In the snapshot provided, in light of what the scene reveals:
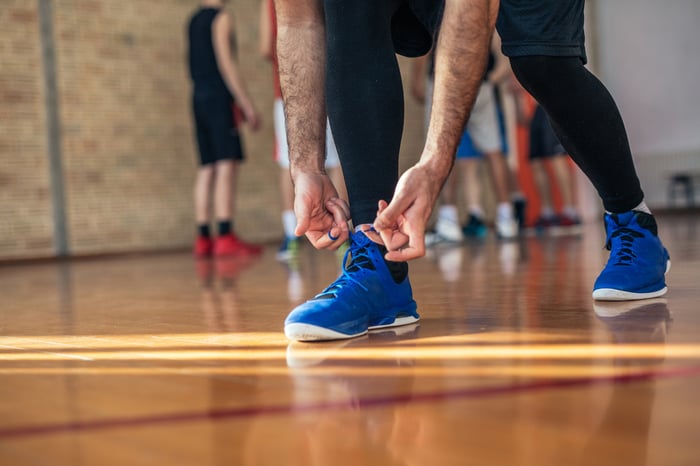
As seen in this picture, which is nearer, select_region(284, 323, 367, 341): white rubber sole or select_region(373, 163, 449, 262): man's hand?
select_region(373, 163, 449, 262): man's hand

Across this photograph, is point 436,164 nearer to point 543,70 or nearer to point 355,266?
point 355,266

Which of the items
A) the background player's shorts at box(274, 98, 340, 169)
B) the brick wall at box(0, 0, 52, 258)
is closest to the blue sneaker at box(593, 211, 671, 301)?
the background player's shorts at box(274, 98, 340, 169)

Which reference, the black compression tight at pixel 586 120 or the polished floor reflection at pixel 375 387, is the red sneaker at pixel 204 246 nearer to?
the polished floor reflection at pixel 375 387

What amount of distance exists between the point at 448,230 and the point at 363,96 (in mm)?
4258

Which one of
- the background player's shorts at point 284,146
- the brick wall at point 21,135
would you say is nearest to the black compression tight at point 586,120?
the background player's shorts at point 284,146

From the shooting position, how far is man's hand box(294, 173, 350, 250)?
1458 mm

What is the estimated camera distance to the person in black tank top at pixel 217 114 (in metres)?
5.76

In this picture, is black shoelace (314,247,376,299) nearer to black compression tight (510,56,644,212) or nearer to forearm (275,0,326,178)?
forearm (275,0,326,178)

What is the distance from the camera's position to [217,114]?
589 cm

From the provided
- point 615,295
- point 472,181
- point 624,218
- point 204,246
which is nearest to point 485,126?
point 472,181

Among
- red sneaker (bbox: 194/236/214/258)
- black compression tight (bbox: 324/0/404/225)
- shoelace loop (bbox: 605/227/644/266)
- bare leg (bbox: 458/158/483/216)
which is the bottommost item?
red sneaker (bbox: 194/236/214/258)

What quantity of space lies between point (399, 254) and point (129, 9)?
22.4 feet

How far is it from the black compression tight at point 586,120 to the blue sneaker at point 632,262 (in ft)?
0.12

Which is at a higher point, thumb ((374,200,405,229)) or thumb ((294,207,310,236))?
thumb ((374,200,405,229))
